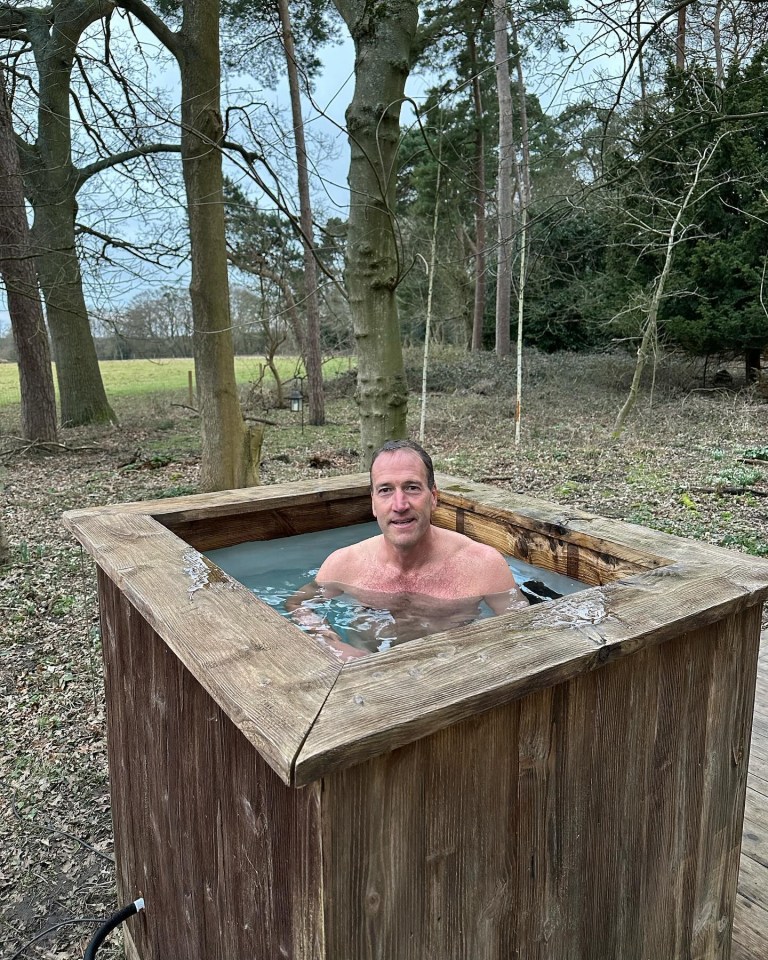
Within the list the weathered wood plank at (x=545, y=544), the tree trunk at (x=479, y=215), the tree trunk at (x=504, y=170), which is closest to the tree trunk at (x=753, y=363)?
the tree trunk at (x=504, y=170)

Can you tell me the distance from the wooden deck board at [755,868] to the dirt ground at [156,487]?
1.87 m

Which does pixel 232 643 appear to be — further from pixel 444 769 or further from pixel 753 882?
pixel 753 882

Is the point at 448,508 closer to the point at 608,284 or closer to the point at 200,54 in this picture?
the point at 200,54

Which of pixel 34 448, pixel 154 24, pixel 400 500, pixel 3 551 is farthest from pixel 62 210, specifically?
pixel 400 500

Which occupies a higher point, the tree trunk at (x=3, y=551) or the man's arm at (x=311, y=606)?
the man's arm at (x=311, y=606)

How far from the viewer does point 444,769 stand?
101 cm

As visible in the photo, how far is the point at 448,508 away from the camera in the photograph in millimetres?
2754

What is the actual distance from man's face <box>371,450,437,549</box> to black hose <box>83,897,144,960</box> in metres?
1.26

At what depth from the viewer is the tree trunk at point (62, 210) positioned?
5.77m

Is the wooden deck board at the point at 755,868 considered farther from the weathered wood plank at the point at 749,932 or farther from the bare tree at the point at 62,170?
the bare tree at the point at 62,170

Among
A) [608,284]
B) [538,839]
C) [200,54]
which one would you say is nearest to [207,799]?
[538,839]

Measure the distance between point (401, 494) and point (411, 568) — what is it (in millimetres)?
307

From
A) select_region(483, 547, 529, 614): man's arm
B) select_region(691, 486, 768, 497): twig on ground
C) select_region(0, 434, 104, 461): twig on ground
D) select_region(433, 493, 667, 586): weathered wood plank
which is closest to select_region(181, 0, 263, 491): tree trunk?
select_region(0, 434, 104, 461): twig on ground

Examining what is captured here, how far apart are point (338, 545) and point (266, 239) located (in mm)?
8673
